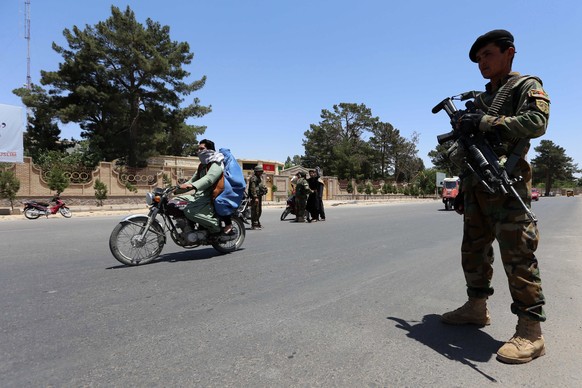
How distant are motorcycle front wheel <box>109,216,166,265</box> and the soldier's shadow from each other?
3559mm

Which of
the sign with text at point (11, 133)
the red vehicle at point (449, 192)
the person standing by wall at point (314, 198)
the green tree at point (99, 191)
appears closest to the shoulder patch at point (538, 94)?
the person standing by wall at point (314, 198)

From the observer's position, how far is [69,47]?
2748cm

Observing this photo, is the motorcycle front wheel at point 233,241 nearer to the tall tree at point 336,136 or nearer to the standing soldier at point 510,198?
the standing soldier at point 510,198

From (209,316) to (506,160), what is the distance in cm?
250

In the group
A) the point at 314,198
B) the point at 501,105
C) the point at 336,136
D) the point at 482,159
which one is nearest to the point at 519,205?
the point at 482,159

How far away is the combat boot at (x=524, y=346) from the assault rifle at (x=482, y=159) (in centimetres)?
68

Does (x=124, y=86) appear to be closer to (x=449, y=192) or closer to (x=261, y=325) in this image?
(x=449, y=192)

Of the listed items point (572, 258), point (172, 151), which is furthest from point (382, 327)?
point (172, 151)

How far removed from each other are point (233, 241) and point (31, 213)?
13.3 meters

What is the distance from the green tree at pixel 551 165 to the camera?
91938 mm

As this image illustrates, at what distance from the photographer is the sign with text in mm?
18719

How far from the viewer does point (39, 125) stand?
28.6 meters

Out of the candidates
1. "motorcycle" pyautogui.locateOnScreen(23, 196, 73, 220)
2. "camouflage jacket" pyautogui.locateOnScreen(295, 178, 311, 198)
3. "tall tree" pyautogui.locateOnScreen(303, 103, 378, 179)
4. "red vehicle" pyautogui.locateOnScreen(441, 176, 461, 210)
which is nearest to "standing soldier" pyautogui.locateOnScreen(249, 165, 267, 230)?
"camouflage jacket" pyautogui.locateOnScreen(295, 178, 311, 198)

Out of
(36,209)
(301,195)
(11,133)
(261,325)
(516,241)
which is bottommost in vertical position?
(261,325)
